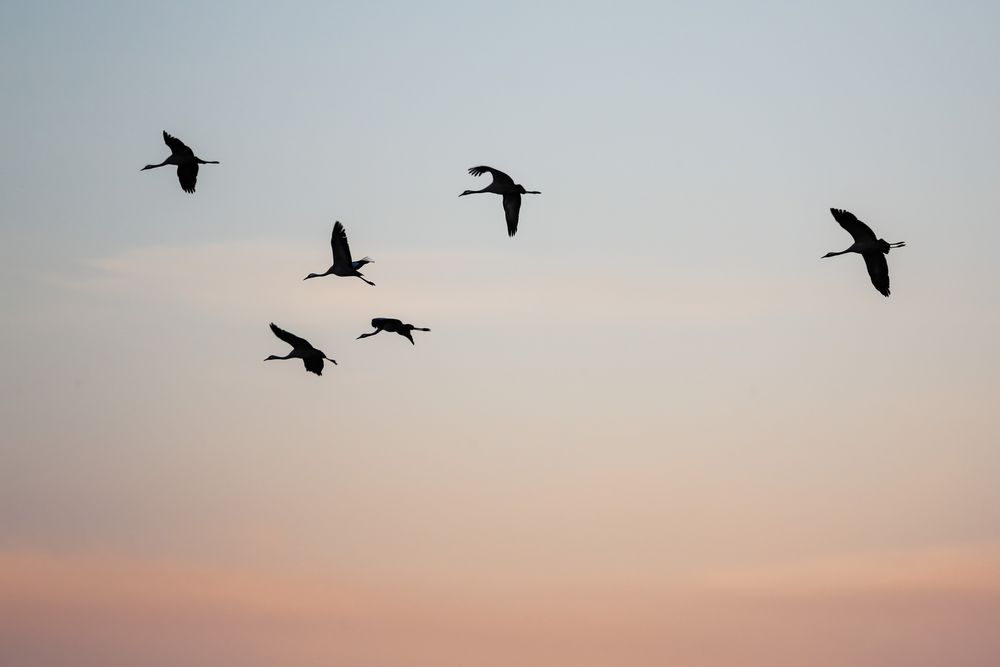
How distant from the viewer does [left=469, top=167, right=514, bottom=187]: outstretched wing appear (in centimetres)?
7562

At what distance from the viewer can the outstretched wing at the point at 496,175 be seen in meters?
75.6

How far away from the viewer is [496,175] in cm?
7669

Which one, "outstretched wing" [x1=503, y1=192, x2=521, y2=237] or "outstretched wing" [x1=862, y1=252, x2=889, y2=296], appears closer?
"outstretched wing" [x1=862, y1=252, x2=889, y2=296]

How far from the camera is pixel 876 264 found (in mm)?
74625

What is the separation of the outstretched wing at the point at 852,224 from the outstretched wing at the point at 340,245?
48.5 ft

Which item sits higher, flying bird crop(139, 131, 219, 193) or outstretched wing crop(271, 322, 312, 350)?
flying bird crop(139, 131, 219, 193)

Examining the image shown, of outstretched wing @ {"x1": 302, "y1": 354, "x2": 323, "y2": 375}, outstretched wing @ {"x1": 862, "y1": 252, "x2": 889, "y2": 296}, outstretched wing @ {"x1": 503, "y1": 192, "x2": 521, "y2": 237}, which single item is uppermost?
outstretched wing @ {"x1": 503, "y1": 192, "x2": 521, "y2": 237}

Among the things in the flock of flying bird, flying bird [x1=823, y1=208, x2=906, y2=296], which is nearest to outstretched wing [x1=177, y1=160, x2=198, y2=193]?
the flock of flying bird

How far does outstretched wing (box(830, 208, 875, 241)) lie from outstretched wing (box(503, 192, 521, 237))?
36.0 feet

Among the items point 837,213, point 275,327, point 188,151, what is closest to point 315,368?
point 275,327

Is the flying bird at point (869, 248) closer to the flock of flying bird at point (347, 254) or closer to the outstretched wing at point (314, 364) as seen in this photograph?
the flock of flying bird at point (347, 254)

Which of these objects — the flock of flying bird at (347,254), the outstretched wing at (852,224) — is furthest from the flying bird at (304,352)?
the outstretched wing at (852,224)

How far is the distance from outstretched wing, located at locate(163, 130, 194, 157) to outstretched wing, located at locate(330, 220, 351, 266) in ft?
16.3

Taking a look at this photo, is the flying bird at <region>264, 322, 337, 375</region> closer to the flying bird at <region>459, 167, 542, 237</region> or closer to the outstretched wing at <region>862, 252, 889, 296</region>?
the flying bird at <region>459, 167, 542, 237</region>
